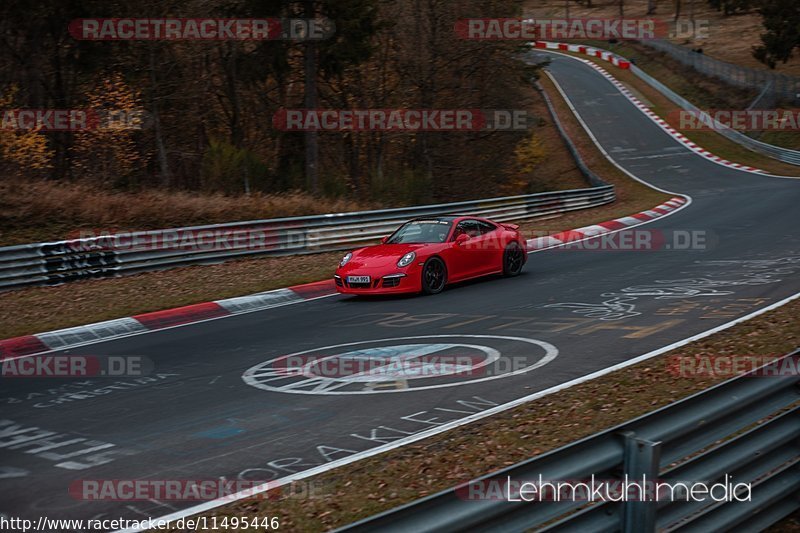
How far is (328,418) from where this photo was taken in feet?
25.1

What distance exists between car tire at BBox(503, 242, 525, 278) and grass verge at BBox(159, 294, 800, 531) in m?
6.71

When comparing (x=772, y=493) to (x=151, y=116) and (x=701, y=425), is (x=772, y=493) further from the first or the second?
(x=151, y=116)

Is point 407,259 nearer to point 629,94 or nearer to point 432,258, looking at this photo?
point 432,258

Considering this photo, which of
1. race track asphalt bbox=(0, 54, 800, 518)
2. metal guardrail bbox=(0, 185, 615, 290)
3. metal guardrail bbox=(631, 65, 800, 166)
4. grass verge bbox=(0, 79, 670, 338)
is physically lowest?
grass verge bbox=(0, 79, 670, 338)

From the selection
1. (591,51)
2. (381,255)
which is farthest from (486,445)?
(591,51)

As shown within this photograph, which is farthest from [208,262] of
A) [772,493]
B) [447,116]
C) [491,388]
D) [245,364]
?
[447,116]

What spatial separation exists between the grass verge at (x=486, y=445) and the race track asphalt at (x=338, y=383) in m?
0.40

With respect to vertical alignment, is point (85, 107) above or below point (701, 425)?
above

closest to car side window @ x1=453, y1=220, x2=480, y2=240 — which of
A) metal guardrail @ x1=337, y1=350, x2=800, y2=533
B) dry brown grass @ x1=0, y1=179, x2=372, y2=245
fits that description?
dry brown grass @ x1=0, y1=179, x2=372, y2=245

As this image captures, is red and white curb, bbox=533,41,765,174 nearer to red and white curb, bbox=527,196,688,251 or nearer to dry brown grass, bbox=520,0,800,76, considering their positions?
dry brown grass, bbox=520,0,800,76

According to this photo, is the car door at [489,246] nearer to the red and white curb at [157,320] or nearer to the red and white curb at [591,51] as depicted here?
the red and white curb at [157,320]

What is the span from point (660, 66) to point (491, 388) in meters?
64.6

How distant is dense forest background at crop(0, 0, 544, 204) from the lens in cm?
2603

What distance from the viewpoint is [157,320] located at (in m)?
13.1
